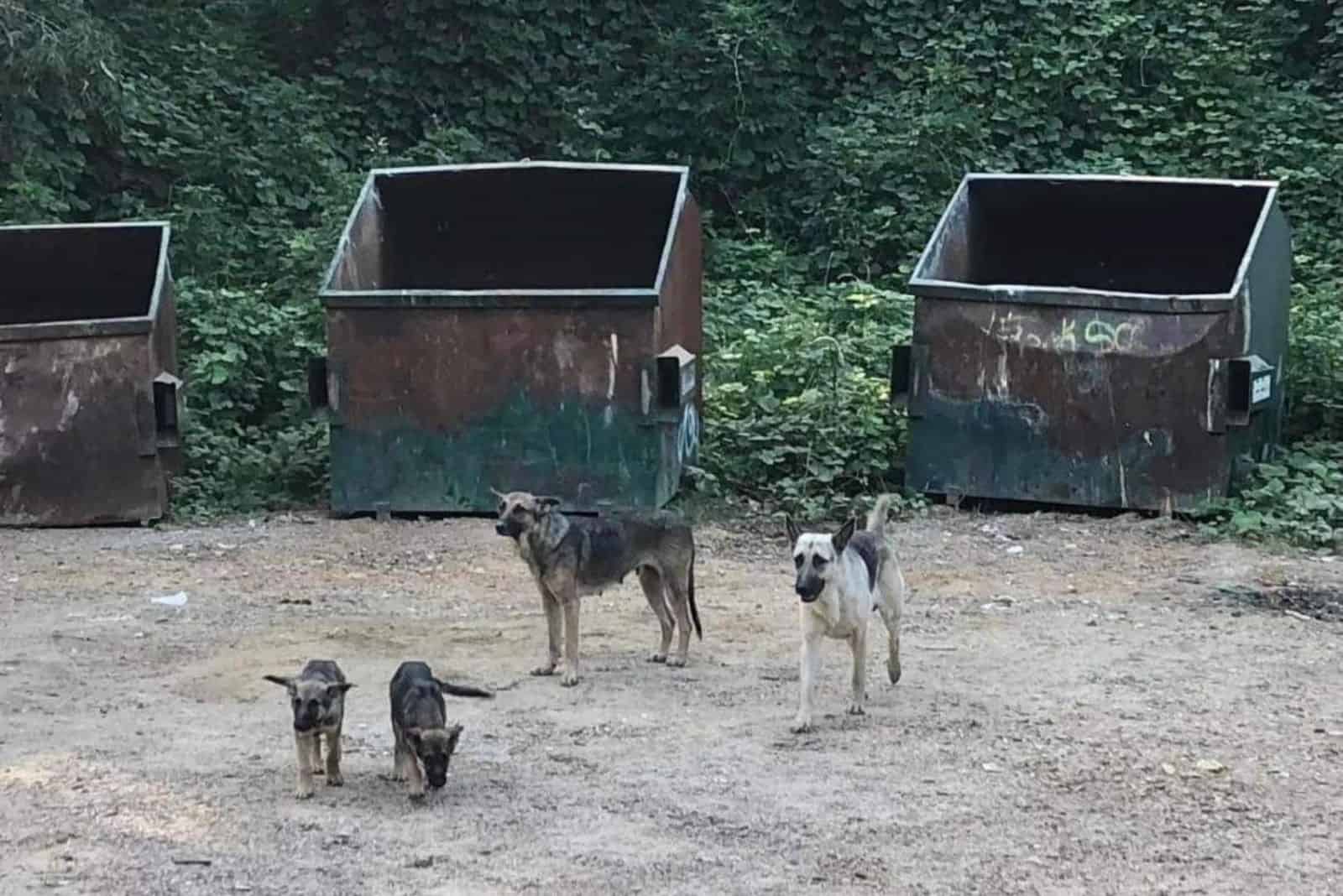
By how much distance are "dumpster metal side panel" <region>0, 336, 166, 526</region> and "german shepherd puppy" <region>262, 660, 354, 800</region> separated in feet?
15.1

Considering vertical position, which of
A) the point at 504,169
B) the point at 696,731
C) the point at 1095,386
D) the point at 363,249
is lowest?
the point at 696,731

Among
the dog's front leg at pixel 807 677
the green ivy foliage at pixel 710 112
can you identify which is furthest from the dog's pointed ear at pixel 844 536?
the green ivy foliage at pixel 710 112

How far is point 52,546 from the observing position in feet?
31.3

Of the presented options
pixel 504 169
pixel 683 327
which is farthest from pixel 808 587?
pixel 504 169

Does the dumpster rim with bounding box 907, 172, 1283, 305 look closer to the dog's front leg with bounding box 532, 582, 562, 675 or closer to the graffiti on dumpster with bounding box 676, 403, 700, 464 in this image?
the graffiti on dumpster with bounding box 676, 403, 700, 464

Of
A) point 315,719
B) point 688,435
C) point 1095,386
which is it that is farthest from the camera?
point 688,435

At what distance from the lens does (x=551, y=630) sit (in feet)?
23.3

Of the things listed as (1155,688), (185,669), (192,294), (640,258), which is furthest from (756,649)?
(192,294)

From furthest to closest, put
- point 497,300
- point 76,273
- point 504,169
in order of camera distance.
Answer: point 504,169
point 76,273
point 497,300

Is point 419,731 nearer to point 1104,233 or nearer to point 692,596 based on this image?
point 692,596

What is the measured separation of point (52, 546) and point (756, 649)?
3901mm

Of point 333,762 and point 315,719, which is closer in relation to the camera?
point 315,719

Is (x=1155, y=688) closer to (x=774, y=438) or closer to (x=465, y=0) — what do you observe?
(x=774, y=438)

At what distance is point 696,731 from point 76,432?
192 inches
